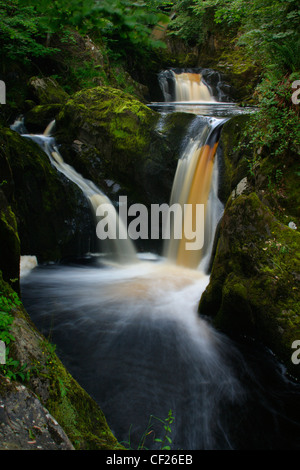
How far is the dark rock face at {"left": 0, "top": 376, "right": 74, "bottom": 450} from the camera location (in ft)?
5.27

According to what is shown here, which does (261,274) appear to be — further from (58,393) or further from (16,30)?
(16,30)

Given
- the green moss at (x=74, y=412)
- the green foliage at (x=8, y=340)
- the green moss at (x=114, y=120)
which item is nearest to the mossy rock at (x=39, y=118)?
the green moss at (x=114, y=120)

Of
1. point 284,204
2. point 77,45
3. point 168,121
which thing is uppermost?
point 77,45

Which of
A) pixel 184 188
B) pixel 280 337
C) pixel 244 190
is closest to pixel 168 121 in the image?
pixel 184 188

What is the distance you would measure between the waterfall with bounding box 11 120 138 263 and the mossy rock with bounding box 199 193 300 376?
3.72 m

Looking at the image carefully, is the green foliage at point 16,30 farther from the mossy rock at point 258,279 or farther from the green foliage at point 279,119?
the mossy rock at point 258,279

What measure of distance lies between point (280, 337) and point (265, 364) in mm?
442

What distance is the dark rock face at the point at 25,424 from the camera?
5.27 feet

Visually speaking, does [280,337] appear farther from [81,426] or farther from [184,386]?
[81,426]

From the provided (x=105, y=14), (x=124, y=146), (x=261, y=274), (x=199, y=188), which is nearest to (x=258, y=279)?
(x=261, y=274)

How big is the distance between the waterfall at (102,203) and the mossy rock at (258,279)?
12.2 feet

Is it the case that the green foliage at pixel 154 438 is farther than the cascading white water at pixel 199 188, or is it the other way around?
the cascading white water at pixel 199 188

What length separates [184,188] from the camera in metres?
7.75

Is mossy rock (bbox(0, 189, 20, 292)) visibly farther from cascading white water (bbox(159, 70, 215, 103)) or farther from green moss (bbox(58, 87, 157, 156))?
cascading white water (bbox(159, 70, 215, 103))
